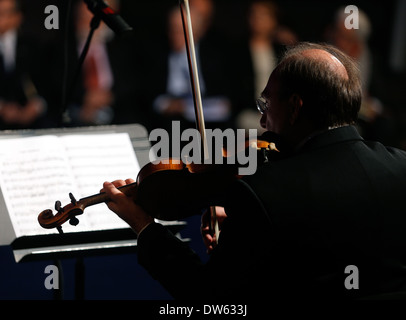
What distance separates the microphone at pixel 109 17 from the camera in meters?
2.36

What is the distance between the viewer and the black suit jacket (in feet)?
5.09

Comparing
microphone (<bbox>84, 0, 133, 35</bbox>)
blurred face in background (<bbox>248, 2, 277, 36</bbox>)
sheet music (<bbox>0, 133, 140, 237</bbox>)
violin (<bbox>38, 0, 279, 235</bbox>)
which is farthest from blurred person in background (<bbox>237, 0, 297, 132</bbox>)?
violin (<bbox>38, 0, 279, 235</bbox>)

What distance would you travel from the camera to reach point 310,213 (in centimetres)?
157

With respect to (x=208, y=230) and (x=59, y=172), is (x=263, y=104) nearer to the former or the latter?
(x=208, y=230)

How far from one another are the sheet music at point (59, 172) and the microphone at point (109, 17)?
1.23 ft

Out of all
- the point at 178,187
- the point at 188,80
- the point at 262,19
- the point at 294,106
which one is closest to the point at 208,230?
the point at 178,187

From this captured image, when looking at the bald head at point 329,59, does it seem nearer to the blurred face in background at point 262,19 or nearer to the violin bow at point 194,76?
the violin bow at point 194,76

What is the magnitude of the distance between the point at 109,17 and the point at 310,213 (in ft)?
3.86

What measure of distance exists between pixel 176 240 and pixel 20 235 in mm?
497

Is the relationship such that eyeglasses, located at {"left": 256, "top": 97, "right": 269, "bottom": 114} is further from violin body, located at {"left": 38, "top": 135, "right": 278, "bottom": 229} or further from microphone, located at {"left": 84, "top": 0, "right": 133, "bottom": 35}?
microphone, located at {"left": 84, "top": 0, "right": 133, "bottom": 35}

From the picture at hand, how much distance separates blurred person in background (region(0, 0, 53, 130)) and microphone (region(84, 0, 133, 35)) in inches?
102

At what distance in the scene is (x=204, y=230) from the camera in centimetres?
208

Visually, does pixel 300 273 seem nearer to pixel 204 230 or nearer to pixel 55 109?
pixel 204 230

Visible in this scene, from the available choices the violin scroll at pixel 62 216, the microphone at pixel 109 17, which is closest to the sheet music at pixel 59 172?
the violin scroll at pixel 62 216
